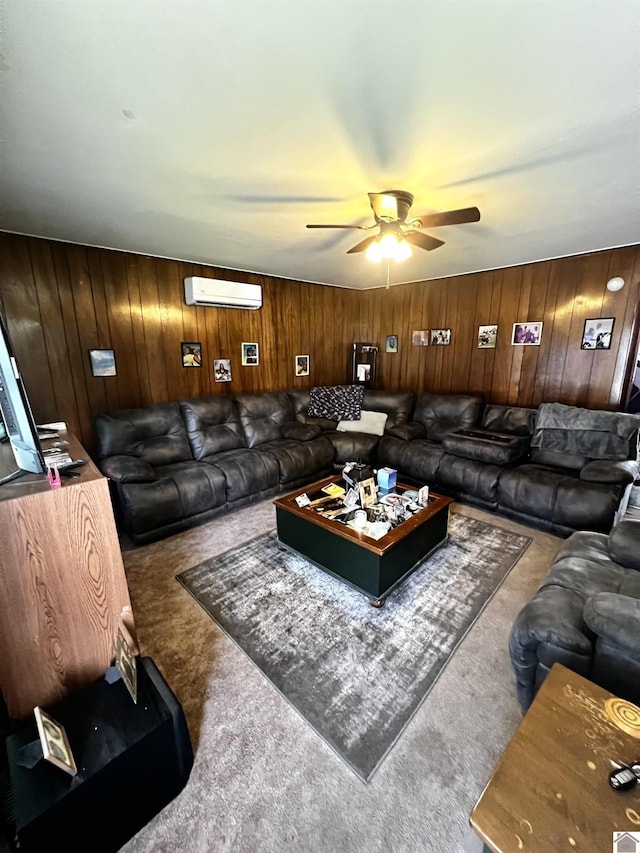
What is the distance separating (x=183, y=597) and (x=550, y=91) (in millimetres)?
3022

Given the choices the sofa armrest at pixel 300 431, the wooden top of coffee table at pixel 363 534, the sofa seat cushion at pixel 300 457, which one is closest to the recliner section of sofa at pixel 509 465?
the sofa seat cushion at pixel 300 457

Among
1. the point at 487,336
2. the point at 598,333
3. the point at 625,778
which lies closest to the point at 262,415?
the point at 487,336

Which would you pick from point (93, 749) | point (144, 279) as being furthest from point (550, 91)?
point (144, 279)

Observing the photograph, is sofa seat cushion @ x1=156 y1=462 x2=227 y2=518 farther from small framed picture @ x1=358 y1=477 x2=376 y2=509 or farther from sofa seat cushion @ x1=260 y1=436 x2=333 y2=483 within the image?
small framed picture @ x1=358 y1=477 x2=376 y2=509

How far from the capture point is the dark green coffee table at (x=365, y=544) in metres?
2.00

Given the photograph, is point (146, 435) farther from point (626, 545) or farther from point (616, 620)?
point (626, 545)

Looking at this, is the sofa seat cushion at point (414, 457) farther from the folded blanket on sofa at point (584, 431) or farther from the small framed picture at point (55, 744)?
the small framed picture at point (55, 744)

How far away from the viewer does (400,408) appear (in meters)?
4.39

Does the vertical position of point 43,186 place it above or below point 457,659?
above

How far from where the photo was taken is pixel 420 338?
474 centimetres

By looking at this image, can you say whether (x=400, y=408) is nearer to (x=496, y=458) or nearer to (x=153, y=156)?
(x=496, y=458)

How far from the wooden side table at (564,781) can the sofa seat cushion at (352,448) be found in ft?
9.96

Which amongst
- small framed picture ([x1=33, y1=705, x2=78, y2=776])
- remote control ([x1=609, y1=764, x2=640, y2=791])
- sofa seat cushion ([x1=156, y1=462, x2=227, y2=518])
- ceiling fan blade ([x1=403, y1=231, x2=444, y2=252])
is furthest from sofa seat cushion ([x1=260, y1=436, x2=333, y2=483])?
remote control ([x1=609, y1=764, x2=640, y2=791])

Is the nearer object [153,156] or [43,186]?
[153,156]
